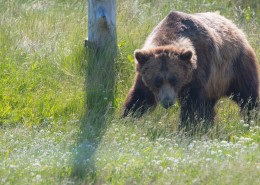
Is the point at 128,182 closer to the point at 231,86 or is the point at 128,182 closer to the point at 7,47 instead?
the point at 231,86

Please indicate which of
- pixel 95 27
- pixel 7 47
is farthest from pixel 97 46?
pixel 7 47

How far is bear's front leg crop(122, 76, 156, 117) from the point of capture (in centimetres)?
788

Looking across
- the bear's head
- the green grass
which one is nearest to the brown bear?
the bear's head

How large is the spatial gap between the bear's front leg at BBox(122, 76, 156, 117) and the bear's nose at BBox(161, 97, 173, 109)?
409mm

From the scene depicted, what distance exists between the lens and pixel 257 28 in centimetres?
1111

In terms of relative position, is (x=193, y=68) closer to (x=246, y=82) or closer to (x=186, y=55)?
(x=186, y=55)

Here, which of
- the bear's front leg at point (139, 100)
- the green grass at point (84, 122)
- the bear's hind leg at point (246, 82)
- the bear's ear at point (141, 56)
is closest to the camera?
the green grass at point (84, 122)

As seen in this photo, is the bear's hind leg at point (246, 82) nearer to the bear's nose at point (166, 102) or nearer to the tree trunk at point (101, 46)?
the bear's nose at point (166, 102)

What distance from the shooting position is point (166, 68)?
25.0ft

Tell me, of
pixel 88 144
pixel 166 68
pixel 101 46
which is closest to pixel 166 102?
pixel 166 68

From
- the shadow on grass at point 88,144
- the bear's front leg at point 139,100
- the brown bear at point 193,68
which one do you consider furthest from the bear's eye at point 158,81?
the shadow on grass at point 88,144

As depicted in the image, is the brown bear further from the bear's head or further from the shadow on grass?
the shadow on grass

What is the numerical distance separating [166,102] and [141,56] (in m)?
0.60

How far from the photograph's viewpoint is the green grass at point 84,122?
18.0 ft
